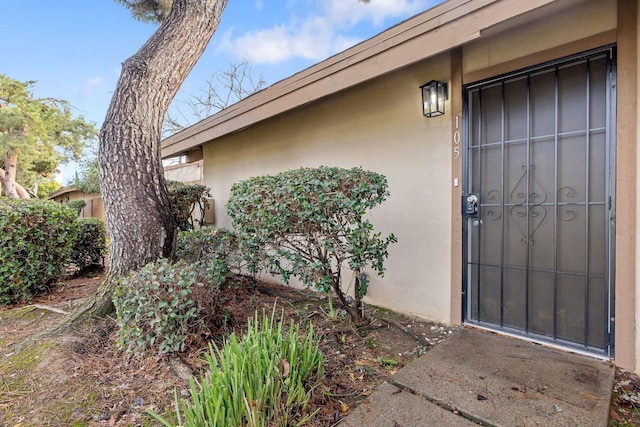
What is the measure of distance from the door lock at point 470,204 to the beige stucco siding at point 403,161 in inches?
5.7

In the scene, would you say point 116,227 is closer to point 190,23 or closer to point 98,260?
point 190,23

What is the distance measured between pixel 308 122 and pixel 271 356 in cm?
333

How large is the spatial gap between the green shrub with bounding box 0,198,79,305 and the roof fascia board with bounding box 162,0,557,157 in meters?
2.71

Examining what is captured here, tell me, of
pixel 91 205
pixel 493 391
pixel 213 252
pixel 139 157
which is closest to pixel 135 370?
pixel 213 252

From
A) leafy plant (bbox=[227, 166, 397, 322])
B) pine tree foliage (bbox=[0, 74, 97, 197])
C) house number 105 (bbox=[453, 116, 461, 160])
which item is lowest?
leafy plant (bbox=[227, 166, 397, 322])

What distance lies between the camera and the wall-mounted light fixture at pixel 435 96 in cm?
295

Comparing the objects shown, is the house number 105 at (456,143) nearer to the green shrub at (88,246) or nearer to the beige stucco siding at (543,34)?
the beige stucco siding at (543,34)

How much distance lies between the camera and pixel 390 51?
2.68m

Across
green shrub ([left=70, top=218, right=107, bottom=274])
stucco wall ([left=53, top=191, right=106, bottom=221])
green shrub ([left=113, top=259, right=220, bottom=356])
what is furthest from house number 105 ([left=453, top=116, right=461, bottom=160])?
stucco wall ([left=53, top=191, right=106, bottom=221])

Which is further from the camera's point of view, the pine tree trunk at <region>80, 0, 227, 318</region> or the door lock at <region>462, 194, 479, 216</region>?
the pine tree trunk at <region>80, 0, 227, 318</region>

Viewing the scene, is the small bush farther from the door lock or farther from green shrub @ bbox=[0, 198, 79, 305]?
the door lock

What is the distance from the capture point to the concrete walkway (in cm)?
166

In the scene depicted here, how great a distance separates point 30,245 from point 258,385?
3885 millimetres

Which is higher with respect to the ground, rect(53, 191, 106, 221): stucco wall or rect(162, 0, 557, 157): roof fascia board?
rect(162, 0, 557, 157): roof fascia board
